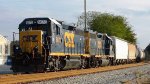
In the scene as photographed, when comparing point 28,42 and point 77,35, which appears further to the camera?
point 77,35

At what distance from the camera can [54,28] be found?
2653cm

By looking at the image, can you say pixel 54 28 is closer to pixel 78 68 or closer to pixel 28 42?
pixel 28 42

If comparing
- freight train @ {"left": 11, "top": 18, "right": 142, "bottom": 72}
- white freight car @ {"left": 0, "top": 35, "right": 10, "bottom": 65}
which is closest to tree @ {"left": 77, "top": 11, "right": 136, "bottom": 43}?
white freight car @ {"left": 0, "top": 35, "right": 10, "bottom": 65}

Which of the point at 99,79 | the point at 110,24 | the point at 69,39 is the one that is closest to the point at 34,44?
the point at 69,39

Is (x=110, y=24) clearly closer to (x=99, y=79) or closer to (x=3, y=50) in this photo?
(x=3, y=50)

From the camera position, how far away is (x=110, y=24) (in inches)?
3748

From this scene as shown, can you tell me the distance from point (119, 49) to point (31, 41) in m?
28.2

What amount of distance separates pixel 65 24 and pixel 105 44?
589 inches

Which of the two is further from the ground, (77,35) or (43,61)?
(77,35)

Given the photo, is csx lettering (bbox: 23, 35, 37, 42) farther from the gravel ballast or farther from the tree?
the tree

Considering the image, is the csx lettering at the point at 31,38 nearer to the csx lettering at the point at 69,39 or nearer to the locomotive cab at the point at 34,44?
the locomotive cab at the point at 34,44

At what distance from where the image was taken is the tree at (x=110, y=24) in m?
90.9

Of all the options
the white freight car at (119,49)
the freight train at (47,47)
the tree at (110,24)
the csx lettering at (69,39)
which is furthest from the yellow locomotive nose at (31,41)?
the tree at (110,24)

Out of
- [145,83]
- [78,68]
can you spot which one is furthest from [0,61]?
[145,83]
